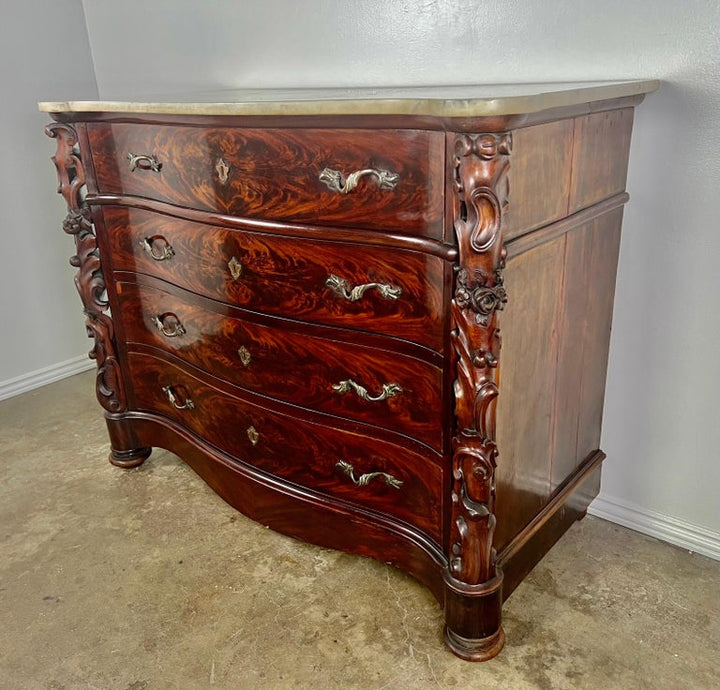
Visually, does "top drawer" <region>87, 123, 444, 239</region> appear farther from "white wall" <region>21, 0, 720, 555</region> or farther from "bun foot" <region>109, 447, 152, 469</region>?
"bun foot" <region>109, 447, 152, 469</region>

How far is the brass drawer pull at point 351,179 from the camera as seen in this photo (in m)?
1.19

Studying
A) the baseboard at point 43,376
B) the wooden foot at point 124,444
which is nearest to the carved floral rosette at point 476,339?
the wooden foot at point 124,444

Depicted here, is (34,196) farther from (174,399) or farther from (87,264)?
(174,399)

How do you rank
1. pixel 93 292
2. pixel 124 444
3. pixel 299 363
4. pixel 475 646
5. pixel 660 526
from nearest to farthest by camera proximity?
pixel 475 646 < pixel 299 363 < pixel 660 526 < pixel 93 292 < pixel 124 444

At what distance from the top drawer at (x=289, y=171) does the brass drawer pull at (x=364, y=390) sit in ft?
1.03

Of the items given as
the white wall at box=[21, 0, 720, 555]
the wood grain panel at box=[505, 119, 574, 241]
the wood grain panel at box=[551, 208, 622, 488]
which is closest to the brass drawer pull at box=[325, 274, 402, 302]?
the wood grain panel at box=[505, 119, 574, 241]

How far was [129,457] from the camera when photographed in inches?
83.6

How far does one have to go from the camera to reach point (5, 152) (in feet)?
8.24

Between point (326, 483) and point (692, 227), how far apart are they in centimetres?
97

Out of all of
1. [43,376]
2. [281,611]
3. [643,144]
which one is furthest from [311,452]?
[43,376]

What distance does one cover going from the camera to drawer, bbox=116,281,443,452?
Answer: 1.33 metres

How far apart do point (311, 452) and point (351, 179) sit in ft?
2.07

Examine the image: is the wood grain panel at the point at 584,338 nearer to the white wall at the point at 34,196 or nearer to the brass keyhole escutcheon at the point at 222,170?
the brass keyhole escutcheon at the point at 222,170

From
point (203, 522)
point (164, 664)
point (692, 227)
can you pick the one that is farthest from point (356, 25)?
point (164, 664)
